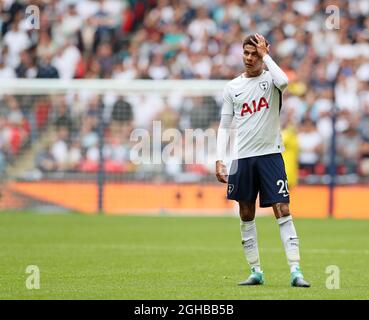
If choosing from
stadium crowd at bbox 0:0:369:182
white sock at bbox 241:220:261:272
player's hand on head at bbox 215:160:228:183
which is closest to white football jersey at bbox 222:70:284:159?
player's hand on head at bbox 215:160:228:183

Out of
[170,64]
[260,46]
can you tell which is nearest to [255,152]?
[260,46]

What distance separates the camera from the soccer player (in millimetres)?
10656

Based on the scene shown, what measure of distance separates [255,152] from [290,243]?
0.95 metres

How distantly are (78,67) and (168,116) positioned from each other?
11.7ft

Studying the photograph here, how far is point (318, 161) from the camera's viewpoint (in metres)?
23.4

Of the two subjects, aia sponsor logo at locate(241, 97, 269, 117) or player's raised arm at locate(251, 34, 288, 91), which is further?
aia sponsor logo at locate(241, 97, 269, 117)

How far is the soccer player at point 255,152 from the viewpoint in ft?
35.0

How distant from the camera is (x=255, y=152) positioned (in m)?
10.8

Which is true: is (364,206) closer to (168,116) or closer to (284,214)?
(168,116)

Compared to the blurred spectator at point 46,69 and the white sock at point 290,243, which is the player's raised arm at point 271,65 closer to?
the white sock at point 290,243

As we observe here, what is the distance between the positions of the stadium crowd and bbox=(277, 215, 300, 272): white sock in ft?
40.2

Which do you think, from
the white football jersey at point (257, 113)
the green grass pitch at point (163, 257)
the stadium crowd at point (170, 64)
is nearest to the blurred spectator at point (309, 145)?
the stadium crowd at point (170, 64)

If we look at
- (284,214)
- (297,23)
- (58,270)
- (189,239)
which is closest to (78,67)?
(297,23)

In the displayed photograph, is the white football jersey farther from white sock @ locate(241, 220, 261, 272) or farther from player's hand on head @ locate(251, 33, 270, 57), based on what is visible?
white sock @ locate(241, 220, 261, 272)
